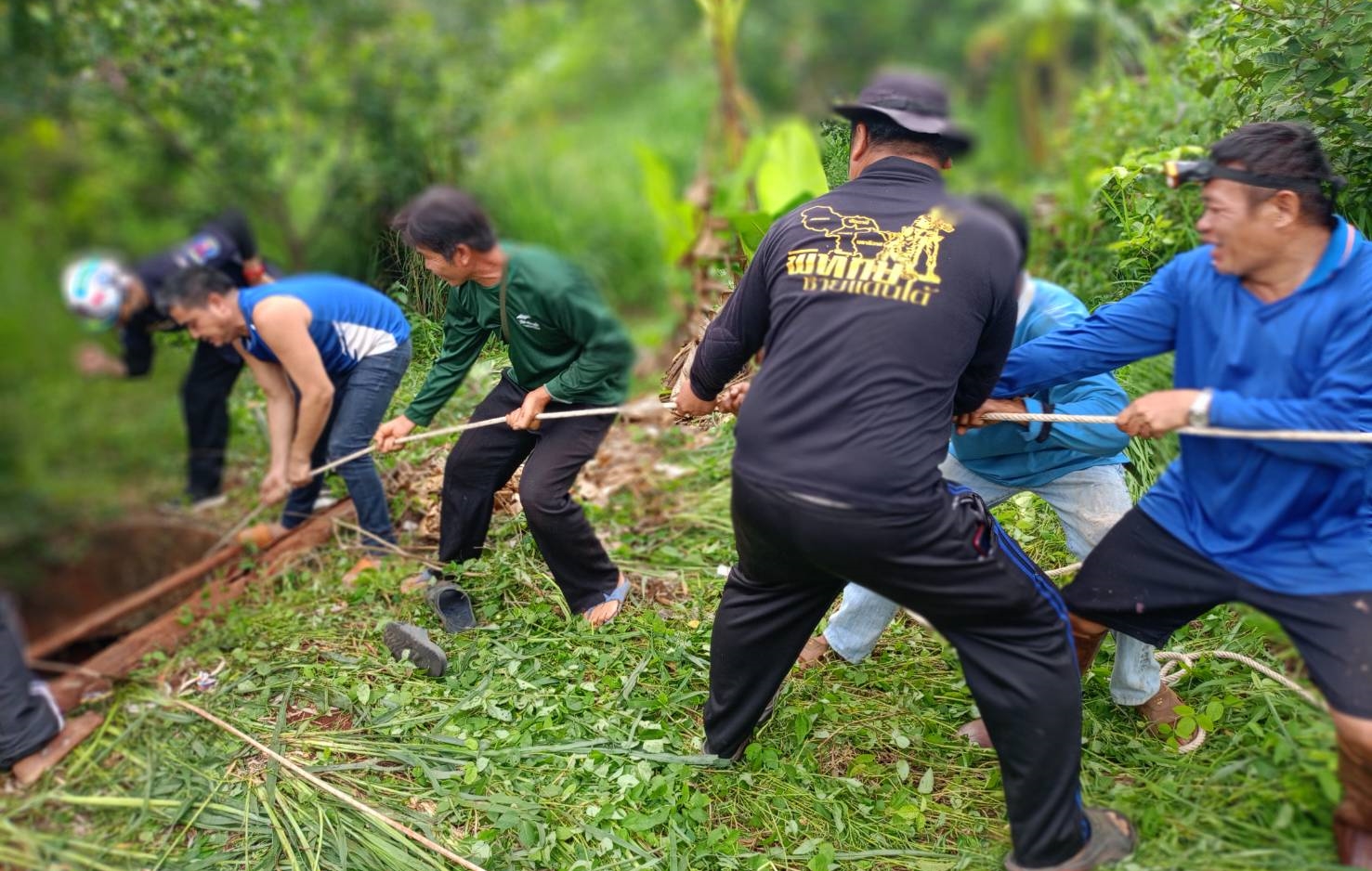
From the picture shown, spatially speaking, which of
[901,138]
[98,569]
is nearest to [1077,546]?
[901,138]

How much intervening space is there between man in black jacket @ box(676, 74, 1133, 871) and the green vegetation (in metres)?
Result: 0.45

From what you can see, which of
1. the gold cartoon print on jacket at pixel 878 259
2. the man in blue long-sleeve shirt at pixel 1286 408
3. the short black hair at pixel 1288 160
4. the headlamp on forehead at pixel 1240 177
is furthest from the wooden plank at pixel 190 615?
the short black hair at pixel 1288 160

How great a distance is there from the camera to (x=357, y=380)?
3.86m

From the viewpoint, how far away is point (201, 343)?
16.0ft

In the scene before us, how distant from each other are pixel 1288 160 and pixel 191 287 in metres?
3.50

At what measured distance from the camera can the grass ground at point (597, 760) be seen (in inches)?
104

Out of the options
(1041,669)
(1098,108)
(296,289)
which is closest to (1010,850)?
(1041,669)

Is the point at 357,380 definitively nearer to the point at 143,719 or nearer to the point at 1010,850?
the point at 143,719

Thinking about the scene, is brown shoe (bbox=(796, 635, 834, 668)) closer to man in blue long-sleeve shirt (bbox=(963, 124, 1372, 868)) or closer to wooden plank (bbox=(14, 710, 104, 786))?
man in blue long-sleeve shirt (bbox=(963, 124, 1372, 868))

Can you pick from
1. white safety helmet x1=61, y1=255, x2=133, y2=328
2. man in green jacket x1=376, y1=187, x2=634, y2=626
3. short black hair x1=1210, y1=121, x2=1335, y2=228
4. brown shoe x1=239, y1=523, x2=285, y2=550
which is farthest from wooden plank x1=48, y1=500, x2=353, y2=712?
short black hair x1=1210, y1=121, x2=1335, y2=228

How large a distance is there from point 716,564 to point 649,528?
46cm

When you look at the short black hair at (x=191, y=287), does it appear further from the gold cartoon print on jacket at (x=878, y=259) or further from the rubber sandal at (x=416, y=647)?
the gold cartoon print on jacket at (x=878, y=259)

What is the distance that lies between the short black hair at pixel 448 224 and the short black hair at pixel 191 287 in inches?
43.9

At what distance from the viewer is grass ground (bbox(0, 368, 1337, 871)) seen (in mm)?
2641
